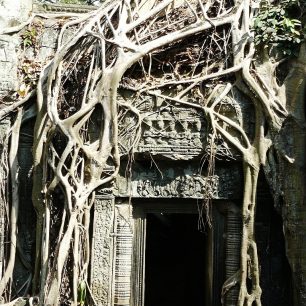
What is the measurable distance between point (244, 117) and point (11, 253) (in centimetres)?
213

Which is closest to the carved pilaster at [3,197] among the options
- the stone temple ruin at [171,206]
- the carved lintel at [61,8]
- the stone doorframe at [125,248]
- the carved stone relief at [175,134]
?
the stone temple ruin at [171,206]

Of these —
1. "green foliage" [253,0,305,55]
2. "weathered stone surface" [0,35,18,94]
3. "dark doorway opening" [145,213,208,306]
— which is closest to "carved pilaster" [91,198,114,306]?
"weathered stone surface" [0,35,18,94]

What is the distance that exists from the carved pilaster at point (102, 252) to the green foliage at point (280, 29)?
1.78m

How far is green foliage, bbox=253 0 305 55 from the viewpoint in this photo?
181 inches

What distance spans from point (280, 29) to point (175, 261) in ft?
14.0

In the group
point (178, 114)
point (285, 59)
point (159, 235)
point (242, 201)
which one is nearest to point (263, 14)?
point (285, 59)

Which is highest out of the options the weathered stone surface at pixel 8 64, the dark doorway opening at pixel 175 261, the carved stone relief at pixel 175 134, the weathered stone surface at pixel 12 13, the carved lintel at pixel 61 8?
the carved lintel at pixel 61 8

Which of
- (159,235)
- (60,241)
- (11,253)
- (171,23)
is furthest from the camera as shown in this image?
(159,235)

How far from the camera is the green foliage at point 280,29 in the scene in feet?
15.1

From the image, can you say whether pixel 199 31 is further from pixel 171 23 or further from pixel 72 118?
pixel 72 118

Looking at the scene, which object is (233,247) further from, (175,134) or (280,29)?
(280,29)

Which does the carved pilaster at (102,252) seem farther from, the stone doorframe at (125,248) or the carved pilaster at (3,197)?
the carved pilaster at (3,197)

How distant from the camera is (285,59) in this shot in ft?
15.3

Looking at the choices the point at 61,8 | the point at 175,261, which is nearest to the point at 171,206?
the point at 61,8
